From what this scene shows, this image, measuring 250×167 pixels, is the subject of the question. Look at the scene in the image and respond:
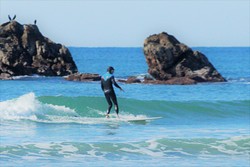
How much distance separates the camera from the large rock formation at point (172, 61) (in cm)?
4975

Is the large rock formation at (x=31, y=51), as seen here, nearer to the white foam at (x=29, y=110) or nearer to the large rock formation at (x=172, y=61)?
the large rock formation at (x=172, y=61)

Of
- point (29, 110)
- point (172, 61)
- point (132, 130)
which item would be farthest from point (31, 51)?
point (132, 130)

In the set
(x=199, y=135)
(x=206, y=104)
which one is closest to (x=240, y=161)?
(x=199, y=135)

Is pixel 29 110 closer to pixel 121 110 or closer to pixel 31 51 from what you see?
pixel 121 110

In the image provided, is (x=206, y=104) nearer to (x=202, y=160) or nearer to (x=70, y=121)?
(x=70, y=121)

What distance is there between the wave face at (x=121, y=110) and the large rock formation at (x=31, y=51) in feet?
76.0

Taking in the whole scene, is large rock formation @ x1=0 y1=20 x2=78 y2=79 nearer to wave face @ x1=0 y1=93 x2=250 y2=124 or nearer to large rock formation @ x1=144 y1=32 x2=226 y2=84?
large rock formation @ x1=144 y1=32 x2=226 y2=84

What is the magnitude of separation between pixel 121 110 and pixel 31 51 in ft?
88.3

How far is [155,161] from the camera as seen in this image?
18.2 m

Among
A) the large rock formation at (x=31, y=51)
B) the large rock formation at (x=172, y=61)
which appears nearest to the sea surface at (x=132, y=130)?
the large rock formation at (x=172, y=61)

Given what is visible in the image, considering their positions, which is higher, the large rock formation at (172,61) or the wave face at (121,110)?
the large rock formation at (172,61)

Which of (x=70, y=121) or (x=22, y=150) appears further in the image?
(x=70, y=121)

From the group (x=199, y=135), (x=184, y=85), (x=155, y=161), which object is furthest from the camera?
(x=184, y=85)

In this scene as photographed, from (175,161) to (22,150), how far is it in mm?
3818
